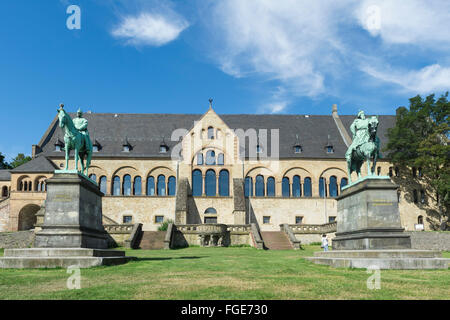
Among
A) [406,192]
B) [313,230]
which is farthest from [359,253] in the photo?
[406,192]

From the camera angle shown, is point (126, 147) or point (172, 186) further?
point (126, 147)

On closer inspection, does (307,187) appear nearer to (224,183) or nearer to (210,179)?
(224,183)

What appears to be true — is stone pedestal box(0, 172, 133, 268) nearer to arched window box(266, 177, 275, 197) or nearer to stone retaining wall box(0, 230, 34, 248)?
stone retaining wall box(0, 230, 34, 248)

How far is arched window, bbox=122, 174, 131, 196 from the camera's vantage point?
49.0 m

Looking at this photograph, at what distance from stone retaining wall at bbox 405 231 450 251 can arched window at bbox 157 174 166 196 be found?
94.3ft

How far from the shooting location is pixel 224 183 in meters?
49.0

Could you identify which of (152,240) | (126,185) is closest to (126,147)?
(126,185)

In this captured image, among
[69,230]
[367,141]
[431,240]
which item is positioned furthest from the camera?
[431,240]

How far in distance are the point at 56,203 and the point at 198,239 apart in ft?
77.6

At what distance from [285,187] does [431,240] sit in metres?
17.8

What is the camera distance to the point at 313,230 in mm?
41281

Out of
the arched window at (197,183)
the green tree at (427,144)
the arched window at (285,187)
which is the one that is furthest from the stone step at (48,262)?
the green tree at (427,144)

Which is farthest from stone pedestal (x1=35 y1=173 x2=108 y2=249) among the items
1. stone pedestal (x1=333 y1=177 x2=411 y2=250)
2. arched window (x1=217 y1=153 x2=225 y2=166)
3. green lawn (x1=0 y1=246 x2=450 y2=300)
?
arched window (x1=217 y1=153 x2=225 y2=166)

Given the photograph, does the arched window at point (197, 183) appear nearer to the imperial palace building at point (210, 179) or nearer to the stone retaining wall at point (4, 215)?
the imperial palace building at point (210, 179)
